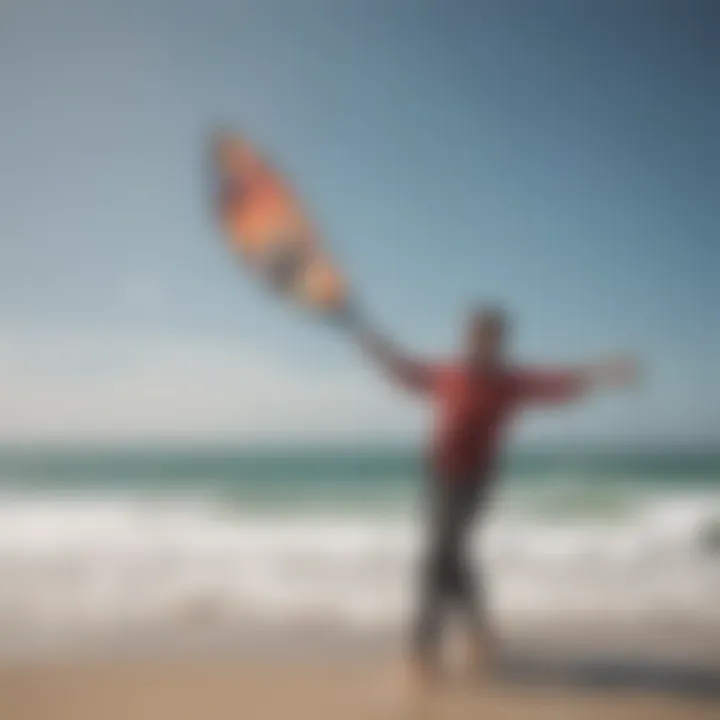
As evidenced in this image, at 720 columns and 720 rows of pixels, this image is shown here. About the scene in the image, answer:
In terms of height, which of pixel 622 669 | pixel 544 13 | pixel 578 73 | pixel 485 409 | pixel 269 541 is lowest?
pixel 622 669

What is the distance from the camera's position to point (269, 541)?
6.19 ft

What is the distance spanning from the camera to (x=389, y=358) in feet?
6.09

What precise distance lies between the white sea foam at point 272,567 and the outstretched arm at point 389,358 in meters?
0.25

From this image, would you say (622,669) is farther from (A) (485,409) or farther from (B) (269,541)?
(B) (269,541)

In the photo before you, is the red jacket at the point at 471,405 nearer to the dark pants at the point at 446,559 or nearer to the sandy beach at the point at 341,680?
the dark pants at the point at 446,559

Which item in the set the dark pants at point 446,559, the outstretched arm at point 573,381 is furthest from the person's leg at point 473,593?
the outstretched arm at point 573,381

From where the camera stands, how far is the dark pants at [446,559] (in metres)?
1.83

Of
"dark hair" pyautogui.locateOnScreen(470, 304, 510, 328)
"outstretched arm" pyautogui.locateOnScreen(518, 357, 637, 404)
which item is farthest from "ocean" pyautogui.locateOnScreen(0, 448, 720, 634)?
"dark hair" pyautogui.locateOnScreen(470, 304, 510, 328)

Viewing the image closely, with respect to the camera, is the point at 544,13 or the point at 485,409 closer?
the point at 485,409

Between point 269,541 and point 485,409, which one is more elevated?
point 485,409

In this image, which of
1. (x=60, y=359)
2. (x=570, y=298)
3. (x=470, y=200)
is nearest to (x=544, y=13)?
(x=470, y=200)

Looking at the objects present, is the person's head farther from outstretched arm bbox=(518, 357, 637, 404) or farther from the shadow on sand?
the shadow on sand

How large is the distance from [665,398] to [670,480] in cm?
15

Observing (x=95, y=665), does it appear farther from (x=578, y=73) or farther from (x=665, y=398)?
(x=578, y=73)
